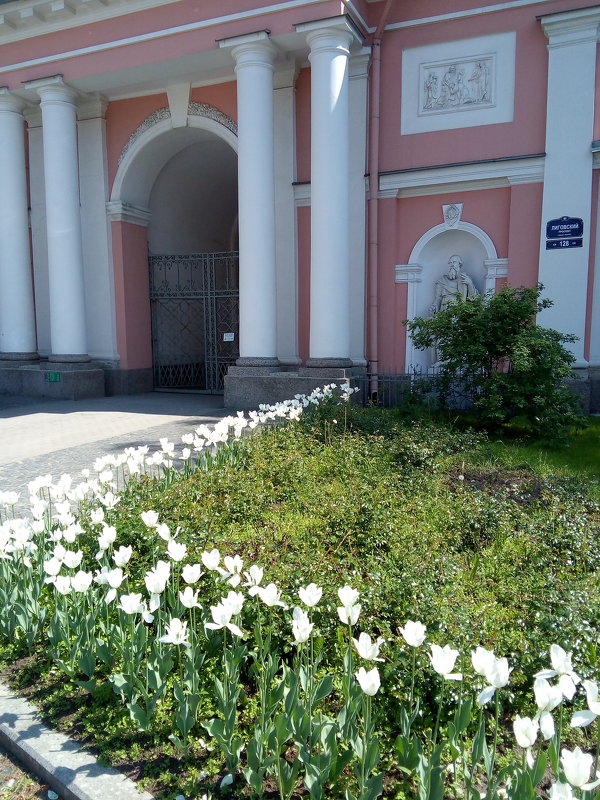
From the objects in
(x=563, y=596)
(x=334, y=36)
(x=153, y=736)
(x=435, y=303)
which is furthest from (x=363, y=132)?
(x=153, y=736)

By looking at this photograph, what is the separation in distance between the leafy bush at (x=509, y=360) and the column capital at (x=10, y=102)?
29.3 feet

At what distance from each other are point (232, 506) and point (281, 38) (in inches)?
313

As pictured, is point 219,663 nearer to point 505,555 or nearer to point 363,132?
point 505,555

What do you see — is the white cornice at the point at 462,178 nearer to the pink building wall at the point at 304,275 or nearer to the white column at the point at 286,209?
the pink building wall at the point at 304,275

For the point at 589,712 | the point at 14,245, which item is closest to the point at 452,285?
the point at 14,245

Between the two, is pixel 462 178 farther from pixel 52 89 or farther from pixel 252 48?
pixel 52 89

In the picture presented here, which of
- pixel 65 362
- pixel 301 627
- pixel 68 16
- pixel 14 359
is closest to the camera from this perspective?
pixel 301 627

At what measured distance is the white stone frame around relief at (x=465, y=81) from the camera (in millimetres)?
9453

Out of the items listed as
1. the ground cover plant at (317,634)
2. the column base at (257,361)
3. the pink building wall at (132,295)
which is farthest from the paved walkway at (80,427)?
the ground cover plant at (317,634)

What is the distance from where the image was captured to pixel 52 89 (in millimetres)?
11086

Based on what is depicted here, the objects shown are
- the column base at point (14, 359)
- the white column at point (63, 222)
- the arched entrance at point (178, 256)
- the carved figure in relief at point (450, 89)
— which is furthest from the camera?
the arched entrance at point (178, 256)

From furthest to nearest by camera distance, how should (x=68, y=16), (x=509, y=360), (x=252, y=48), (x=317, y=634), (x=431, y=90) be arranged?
1. (x=68, y=16)
2. (x=431, y=90)
3. (x=252, y=48)
4. (x=509, y=360)
5. (x=317, y=634)

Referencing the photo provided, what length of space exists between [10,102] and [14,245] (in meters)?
2.59

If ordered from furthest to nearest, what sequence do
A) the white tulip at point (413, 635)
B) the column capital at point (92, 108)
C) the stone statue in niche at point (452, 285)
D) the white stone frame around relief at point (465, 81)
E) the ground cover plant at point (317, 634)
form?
1. the column capital at point (92, 108)
2. the stone statue in niche at point (452, 285)
3. the white stone frame around relief at point (465, 81)
4. the ground cover plant at point (317, 634)
5. the white tulip at point (413, 635)
